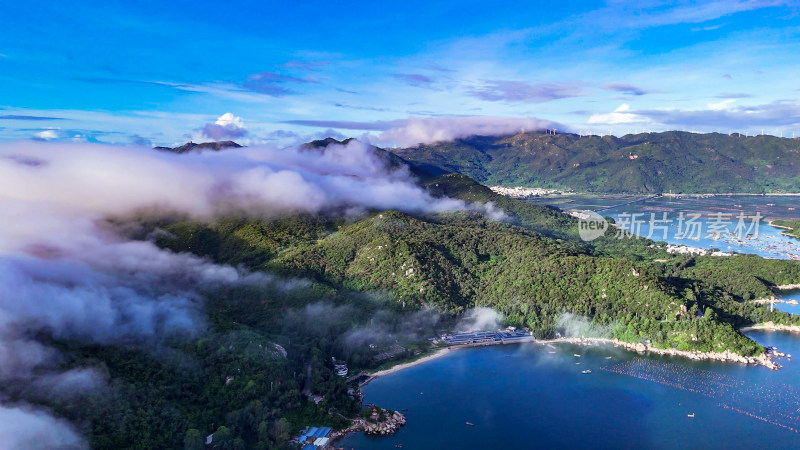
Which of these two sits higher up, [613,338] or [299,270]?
[299,270]

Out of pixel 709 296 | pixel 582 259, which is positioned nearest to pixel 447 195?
pixel 582 259

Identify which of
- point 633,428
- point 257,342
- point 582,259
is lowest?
point 633,428

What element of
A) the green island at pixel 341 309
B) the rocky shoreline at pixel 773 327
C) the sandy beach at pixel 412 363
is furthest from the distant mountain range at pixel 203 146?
the rocky shoreline at pixel 773 327

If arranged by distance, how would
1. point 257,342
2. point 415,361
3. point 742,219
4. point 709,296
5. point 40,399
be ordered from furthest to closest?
1. point 742,219
2. point 709,296
3. point 415,361
4. point 257,342
5. point 40,399

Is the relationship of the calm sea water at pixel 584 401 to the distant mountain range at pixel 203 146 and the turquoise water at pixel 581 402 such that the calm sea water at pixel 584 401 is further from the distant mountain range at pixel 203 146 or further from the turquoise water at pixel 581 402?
the distant mountain range at pixel 203 146

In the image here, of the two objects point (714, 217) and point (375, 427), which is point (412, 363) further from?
point (714, 217)

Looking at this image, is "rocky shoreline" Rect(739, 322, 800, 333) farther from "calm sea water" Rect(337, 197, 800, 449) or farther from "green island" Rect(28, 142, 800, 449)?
"calm sea water" Rect(337, 197, 800, 449)

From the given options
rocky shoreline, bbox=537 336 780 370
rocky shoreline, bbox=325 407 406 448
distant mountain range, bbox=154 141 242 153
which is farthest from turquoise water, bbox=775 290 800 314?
distant mountain range, bbox=154 141 242 153

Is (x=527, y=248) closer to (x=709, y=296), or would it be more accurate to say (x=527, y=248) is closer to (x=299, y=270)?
(x=709, y=296)
